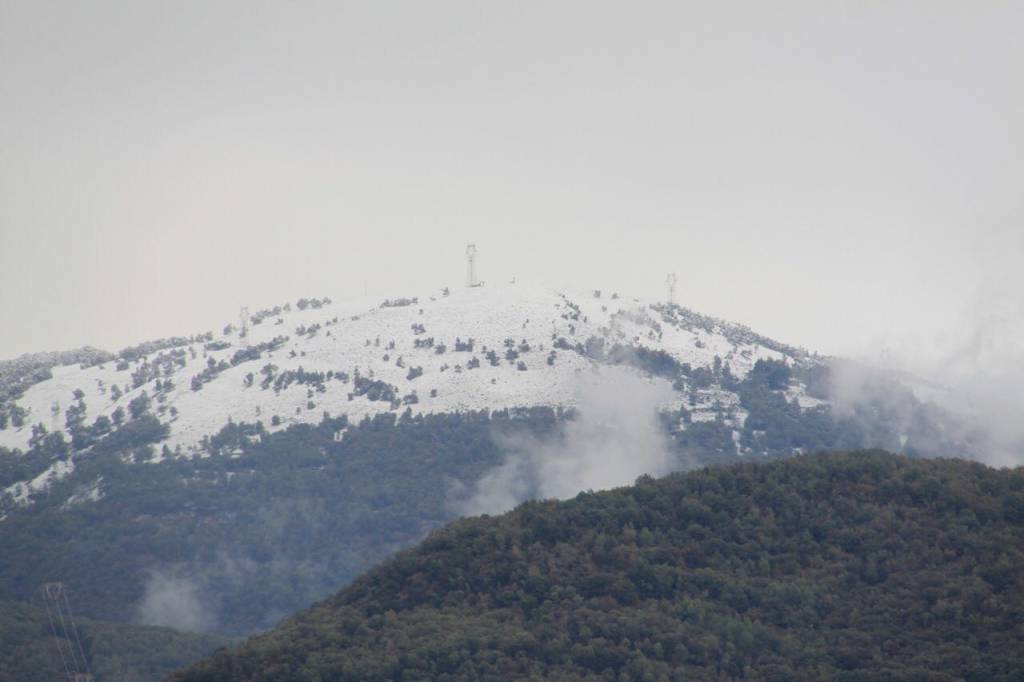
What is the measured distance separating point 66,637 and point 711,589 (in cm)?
7749

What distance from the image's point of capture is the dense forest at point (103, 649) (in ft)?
540

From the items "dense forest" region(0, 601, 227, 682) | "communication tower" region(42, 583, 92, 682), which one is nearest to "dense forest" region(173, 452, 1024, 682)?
"dense forest" region(0, 601, 227, 682)

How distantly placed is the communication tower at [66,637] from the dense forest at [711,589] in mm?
47058

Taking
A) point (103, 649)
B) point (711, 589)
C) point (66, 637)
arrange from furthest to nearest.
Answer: point (66, 637)
point (103, 649)
point (711, 589)

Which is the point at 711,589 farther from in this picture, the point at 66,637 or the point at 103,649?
the point at 66,637

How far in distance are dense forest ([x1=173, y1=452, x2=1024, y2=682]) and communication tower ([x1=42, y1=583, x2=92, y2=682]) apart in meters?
47.1

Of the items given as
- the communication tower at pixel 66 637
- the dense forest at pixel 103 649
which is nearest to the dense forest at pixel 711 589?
the dense forest at pixel 103 649

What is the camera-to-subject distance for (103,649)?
17012 centimetres

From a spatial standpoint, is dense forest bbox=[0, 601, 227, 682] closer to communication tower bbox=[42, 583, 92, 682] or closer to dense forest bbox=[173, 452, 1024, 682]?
communication tower bbox=[42, 583, 92, 682]

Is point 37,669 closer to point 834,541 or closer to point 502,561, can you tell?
point 502,561

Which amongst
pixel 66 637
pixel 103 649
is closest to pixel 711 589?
pixel 103 649

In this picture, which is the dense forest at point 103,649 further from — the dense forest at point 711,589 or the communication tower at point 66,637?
the dense forest at point 711,589

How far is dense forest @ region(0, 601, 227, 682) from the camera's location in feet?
540

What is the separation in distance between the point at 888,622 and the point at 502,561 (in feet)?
87.4
